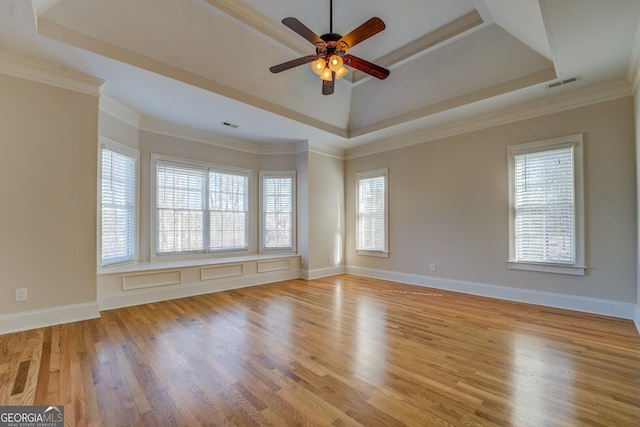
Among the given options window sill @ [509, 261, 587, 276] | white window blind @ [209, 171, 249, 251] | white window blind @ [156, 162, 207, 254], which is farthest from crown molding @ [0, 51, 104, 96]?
window sill @ [509, 261, 587, 276]

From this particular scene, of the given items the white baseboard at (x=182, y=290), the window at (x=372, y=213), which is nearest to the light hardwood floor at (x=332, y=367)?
the white baseboard at (x=182, y=290)

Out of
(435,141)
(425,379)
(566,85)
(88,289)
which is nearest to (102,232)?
(88,289)

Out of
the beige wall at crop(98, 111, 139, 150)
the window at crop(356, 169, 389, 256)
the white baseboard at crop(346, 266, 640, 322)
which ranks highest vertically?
the beige wall at crop(98, 111, 139, 150)

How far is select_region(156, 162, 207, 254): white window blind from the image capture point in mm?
5055

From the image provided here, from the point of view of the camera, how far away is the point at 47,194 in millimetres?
3277

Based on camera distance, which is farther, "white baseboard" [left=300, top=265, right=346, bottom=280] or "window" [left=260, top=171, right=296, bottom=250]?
"window" [left=260, top=171, right=296, bottom=250]

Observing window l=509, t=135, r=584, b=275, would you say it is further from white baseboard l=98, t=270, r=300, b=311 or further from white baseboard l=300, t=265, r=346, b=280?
white baseboard l=98, t=270, r=300, b=311

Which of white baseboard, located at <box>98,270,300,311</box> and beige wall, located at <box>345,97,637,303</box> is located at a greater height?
beige wall, located at <box>345,97,637,303</box>

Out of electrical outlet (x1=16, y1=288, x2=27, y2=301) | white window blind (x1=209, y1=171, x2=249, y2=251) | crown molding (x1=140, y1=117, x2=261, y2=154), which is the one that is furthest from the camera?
white window blind (x1=209, y1=171, x2=249, y2=251)

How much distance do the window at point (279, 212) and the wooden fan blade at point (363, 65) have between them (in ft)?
10.8

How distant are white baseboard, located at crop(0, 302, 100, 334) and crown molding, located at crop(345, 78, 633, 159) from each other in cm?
539

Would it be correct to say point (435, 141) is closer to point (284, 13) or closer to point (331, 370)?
point (284, 13)

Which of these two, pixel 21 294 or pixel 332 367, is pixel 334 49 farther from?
pixel 21 294

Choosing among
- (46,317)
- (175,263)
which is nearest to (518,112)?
(175,263)
